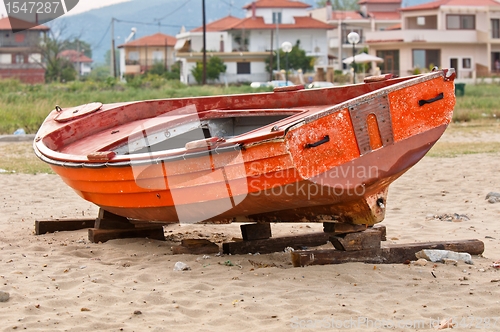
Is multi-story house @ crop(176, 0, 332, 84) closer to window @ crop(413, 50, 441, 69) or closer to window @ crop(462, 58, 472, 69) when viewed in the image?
window @ crop(413, 50, 441, 69)

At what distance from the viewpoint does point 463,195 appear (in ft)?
28.1

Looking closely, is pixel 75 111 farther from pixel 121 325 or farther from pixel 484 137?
pixel 484 137

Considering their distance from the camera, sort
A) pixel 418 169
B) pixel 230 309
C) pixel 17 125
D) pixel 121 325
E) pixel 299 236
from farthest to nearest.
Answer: pixel 17 125
pixel 418 169
pixel 299 236
pixel 230 309
pixel 121 325

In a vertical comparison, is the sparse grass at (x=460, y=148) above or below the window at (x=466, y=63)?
below

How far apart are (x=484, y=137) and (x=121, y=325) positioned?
528 inches

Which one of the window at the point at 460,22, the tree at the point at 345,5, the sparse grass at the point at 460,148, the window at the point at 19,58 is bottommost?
the sparse grass at the point at 460,148

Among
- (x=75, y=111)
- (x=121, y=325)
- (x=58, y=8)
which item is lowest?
(x=121, y=325)

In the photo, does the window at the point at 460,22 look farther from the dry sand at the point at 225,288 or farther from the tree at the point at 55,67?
the dry sand at the point at 225,288

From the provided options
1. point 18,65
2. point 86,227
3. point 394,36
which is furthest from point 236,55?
point 86,227

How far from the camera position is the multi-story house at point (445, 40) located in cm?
5131

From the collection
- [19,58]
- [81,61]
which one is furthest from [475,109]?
[81,61]

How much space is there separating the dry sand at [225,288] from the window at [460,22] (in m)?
48.0

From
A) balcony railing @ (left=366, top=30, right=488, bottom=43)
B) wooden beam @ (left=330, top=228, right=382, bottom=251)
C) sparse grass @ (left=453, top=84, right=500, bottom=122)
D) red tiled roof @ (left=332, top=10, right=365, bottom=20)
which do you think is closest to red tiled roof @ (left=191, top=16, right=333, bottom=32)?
red tiled roof @ (left=332, top=10, right=365, bottom=20)

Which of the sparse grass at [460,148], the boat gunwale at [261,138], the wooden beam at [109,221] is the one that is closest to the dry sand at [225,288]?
the wooden beam at [109,221]
